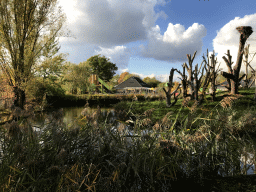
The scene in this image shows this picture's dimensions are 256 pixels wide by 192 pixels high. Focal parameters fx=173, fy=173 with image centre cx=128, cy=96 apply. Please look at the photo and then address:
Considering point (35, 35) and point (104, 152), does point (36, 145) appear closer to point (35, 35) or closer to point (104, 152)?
point (104, 152)

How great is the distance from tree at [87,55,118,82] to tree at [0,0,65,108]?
34269mm

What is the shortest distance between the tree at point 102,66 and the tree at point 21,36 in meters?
34.3

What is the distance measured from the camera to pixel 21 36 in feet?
32.0

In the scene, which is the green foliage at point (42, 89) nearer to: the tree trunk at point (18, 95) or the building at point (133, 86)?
the tree trunk at point (18, 95)

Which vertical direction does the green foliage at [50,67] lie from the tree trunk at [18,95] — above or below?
above

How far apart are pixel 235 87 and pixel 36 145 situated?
8.59 metres

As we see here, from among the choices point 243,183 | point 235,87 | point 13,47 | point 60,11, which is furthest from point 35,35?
point 243,183

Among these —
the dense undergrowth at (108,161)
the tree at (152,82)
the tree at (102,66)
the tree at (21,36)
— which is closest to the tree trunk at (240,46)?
the dense undergrowth at (108,161)

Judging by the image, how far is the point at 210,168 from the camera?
72.9 inches

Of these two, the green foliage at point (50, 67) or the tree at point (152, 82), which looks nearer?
the green foliage at point (50, 67)

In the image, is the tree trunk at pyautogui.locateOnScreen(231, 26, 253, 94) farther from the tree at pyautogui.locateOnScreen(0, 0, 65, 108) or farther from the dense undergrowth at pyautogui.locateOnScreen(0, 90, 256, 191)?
the tree at pyautogui.locateOnScreen(0, 0, 65, 108)

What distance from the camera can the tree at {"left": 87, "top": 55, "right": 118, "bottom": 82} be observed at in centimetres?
4494

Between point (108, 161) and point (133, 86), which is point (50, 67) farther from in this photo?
point (133, 86)

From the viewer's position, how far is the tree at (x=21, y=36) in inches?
367
